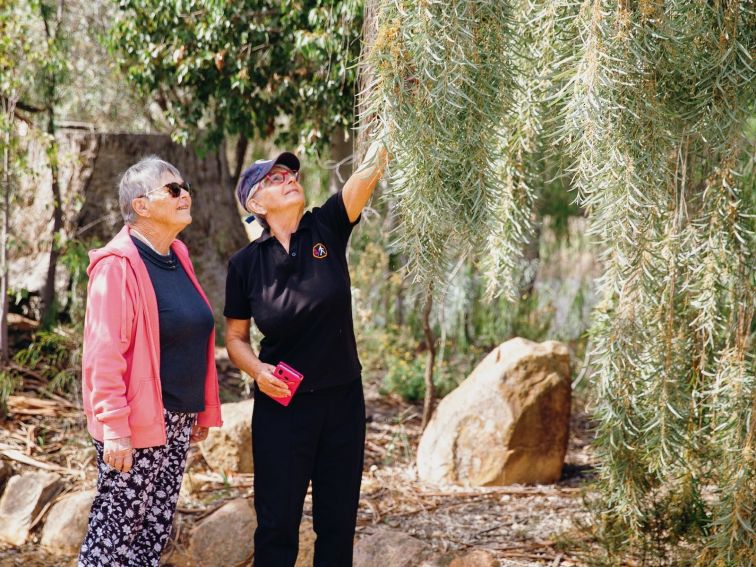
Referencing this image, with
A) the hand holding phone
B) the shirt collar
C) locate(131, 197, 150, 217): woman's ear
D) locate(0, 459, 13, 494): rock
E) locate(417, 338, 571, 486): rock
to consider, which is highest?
locate(131, 197, 150, 217): woman's ear

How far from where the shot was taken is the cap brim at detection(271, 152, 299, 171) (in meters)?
2.62

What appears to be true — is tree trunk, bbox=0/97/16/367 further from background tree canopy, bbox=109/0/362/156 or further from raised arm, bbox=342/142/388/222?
→ raised arm, bbox=342/142/388/222

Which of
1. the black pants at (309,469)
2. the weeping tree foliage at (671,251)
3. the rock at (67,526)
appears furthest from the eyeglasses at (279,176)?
the rock at (67,526)

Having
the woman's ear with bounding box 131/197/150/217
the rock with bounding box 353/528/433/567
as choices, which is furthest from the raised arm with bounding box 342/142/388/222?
the rock with bounding box 353/528/433/567

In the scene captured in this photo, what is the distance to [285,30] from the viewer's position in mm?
4164

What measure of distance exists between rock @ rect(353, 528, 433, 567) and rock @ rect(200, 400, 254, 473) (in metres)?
1.11

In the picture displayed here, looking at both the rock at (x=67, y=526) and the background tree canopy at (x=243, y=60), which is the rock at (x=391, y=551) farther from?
the background tree canopy at (x=243, y=60)

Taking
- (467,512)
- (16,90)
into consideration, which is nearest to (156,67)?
(16,90)

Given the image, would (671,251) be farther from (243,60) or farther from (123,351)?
(243,60)

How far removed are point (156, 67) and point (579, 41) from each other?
112 inches

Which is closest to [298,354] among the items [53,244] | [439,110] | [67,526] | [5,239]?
[439,110]

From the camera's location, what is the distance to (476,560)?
3145 mm

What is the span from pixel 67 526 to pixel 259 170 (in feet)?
5.92

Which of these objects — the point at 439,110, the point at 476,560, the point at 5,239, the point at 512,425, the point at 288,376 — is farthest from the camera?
the point at 5,239
